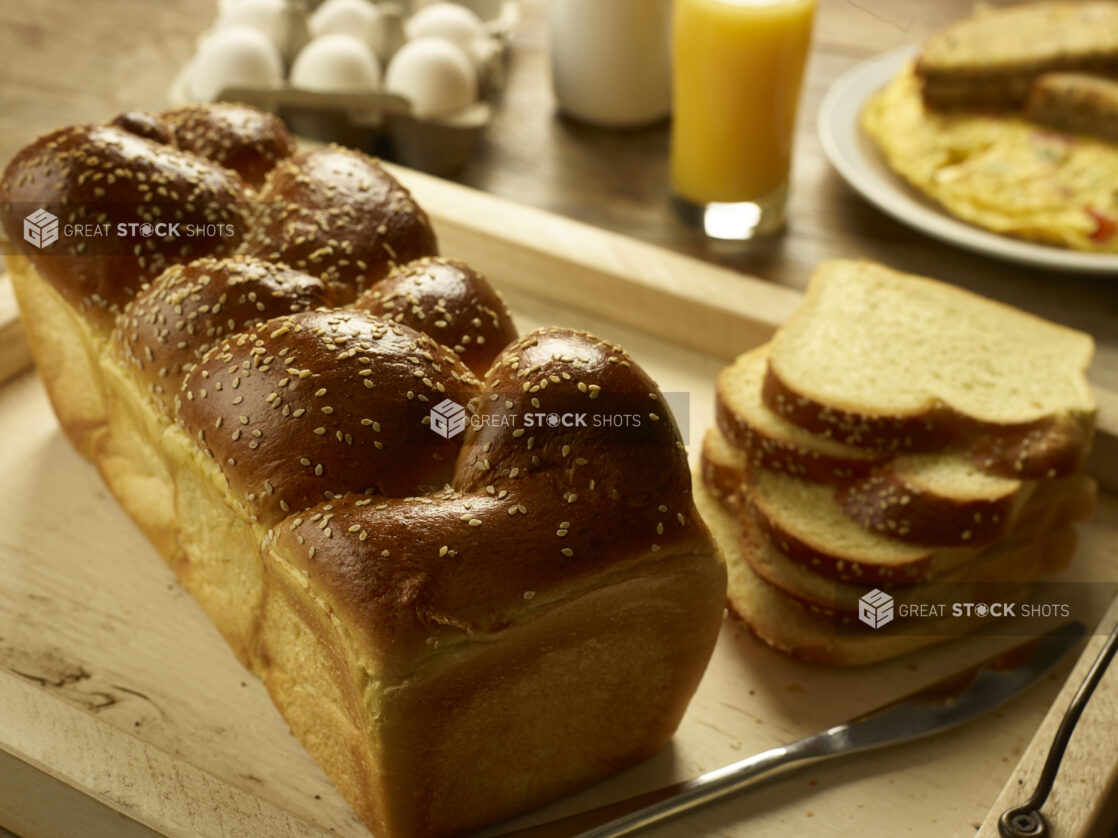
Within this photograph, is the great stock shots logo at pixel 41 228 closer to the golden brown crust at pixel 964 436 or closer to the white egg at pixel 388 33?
the golden brown crust at pixel 964 436

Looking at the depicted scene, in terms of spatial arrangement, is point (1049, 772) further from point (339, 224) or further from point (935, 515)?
point (339, 224)

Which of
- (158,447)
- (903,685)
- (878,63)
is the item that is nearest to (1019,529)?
(903,685)

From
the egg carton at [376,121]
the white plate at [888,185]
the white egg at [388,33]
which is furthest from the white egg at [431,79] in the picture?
the white plate at [888,185]

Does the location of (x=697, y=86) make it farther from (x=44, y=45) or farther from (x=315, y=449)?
(x=44, y=45)

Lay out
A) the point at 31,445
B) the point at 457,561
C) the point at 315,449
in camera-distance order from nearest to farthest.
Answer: the point at 457,561
the point at 315,449
the point at 31,445

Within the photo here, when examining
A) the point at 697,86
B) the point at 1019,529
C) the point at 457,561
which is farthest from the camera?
the point at 697,86

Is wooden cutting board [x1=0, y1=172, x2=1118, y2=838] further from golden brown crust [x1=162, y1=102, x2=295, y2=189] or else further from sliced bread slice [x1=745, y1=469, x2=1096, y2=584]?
golden brown crust [x1=162, y1=102, x2=295, y2=189]
